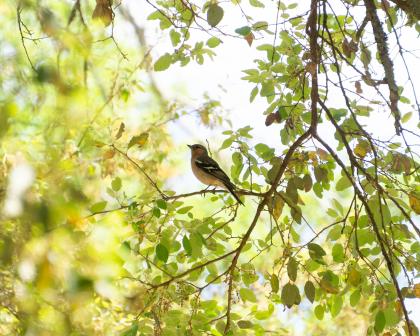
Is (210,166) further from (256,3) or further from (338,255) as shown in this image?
(338,255)

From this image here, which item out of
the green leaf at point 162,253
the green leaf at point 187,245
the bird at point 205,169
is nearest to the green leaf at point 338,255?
the green leaf at point 187,245

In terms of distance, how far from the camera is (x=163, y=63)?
3.59m

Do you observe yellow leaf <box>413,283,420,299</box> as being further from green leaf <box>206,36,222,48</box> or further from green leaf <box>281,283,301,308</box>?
green leaf <box>206,36,222,48</box>

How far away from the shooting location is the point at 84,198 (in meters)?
1.07

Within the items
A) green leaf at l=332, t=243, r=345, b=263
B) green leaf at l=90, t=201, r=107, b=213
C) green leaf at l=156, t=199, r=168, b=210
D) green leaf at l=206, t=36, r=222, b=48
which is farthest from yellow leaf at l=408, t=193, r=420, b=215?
green leaf at l=90, t=201, r=107, b=213

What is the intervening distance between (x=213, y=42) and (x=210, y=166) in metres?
2.19

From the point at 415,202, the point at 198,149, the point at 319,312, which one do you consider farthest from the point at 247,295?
the point at 198,149

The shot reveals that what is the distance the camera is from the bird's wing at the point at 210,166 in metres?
5.18

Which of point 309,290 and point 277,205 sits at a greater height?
point 277,205

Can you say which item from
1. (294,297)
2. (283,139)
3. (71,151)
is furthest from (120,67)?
(294,297)

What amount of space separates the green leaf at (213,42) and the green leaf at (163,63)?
10.0 inches

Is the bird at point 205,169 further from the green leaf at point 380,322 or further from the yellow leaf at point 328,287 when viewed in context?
the green leaf at point 380,322

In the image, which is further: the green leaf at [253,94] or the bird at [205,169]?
the bird at [205,169]

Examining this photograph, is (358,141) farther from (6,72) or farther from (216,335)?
(6,72)
